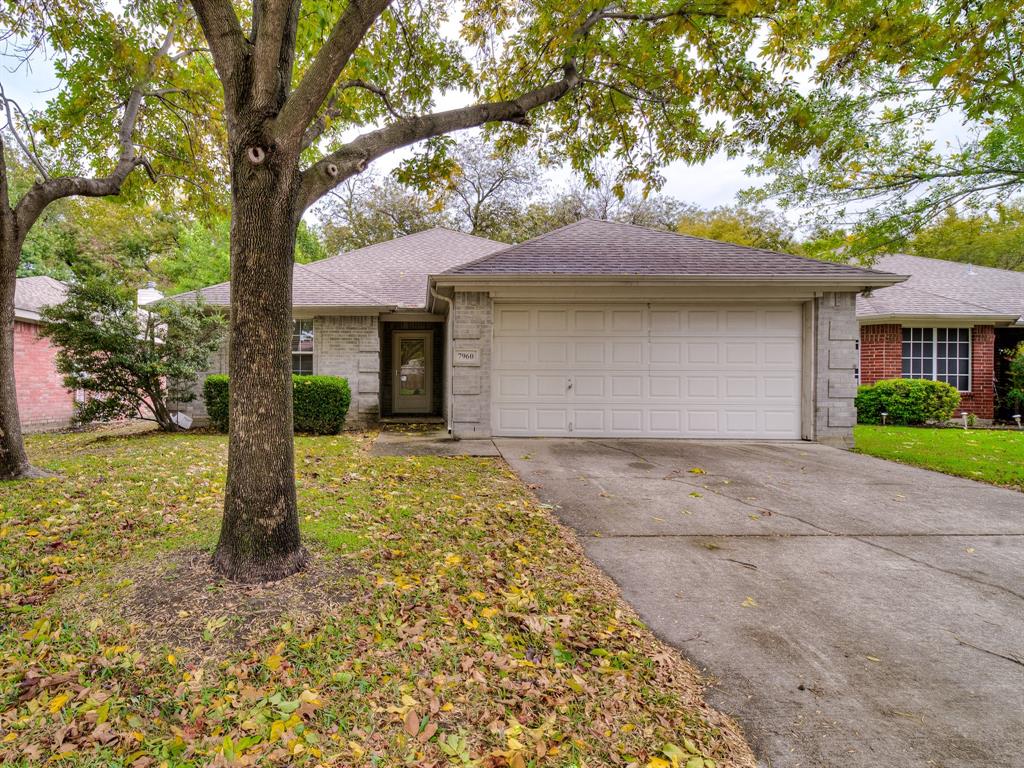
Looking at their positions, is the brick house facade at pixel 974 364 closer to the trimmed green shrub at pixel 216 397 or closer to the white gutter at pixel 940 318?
the white gutter at pixel 940 318

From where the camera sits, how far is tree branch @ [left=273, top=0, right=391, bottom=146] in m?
3.02

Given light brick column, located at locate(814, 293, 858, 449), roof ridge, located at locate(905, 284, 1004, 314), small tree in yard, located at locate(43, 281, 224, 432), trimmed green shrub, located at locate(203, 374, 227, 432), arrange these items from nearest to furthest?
light brick column, located at locate(814, 293, 858, 449)
small tree in yard, located at locate(43, 281, 224, 432)
trimmed green shrub, located at locate(203, 374, 227, 432)
roof ridge, located at locate(905, 284, 1004, 314)

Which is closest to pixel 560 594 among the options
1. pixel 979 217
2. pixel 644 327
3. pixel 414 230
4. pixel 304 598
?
pixel 304 598

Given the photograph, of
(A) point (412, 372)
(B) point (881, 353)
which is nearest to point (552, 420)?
(A) point (412, 372)

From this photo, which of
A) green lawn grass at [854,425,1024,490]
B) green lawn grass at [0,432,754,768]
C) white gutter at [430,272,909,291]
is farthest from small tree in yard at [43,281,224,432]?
green lawn grass at [854,425,1024,490]

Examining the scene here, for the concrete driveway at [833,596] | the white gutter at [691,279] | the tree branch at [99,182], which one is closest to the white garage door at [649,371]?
the white gutter at [691,279]

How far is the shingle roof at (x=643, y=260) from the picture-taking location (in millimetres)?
8516

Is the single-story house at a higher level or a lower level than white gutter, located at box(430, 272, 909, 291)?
lower

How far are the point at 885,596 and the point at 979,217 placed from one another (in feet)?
31.2

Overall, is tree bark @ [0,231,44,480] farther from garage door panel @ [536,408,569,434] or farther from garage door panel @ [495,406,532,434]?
garage door panel @ [536,408,569,434]

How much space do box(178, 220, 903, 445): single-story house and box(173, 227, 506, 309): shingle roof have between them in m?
3.53

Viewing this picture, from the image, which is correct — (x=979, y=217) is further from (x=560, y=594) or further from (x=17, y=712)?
(x=17, y=712)

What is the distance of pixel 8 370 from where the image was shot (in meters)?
5.51

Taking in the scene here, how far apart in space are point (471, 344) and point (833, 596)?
21.6ft
